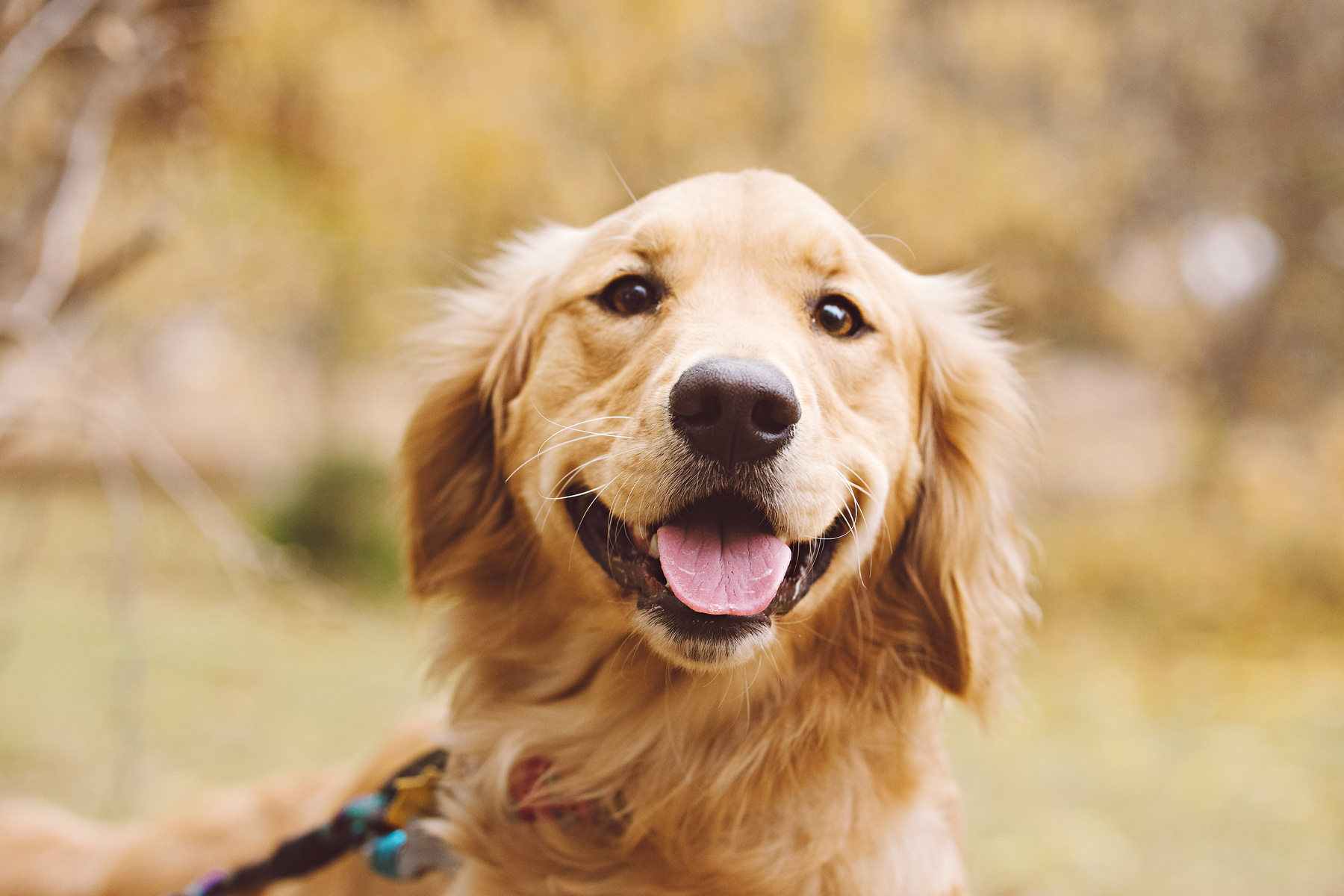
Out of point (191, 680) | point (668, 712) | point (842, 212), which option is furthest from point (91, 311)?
point (191, 680)

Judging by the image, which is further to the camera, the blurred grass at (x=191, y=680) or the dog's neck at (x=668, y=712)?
the blurred grass at (x=191, y=680)

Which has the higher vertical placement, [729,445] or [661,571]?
[729,445]

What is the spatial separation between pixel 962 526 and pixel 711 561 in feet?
2.63

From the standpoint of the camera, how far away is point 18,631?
793 centimetres

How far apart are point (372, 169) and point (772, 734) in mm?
5277

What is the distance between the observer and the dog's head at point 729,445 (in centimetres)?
190

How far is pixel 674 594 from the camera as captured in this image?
1.91 m

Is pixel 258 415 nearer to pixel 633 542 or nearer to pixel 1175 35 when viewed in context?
pixel 1175 35

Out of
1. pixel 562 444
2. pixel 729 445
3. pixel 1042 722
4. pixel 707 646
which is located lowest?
pixel 1042 722

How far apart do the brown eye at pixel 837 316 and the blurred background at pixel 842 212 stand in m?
0.44

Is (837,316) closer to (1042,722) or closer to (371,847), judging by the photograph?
(371,847)

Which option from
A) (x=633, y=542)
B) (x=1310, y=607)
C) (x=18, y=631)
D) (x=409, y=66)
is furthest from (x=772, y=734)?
(x=1310, y=607)

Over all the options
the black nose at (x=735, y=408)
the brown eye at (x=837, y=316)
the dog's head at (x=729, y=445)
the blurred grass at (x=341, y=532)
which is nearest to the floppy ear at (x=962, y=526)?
the dog's head at (x=729, y=445)

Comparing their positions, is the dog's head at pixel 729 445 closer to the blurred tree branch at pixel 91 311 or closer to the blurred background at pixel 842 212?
the blurred background at pixel 842 212
